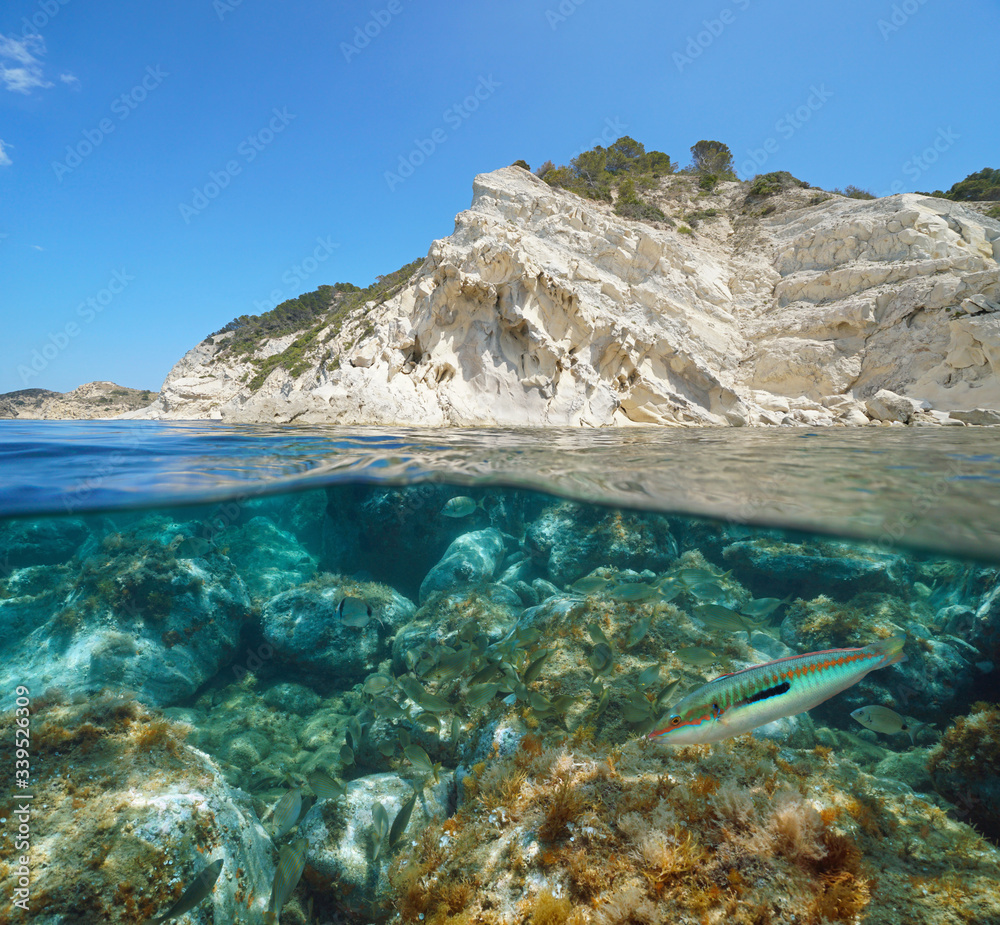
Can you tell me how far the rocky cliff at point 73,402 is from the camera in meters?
35.4

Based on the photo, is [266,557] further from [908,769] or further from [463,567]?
[908,769]

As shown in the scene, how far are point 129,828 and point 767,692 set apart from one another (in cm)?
440

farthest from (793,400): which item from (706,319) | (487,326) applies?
(487,326)

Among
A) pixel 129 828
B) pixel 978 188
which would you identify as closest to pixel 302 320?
pixel 129 828

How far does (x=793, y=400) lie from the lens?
18.2 metres

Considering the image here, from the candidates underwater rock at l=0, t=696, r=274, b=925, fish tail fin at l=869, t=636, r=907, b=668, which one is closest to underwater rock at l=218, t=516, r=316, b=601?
underwater rock at l=0, t=696, r=274, b=925

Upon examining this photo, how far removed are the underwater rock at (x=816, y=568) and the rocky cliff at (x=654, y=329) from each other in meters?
9.19

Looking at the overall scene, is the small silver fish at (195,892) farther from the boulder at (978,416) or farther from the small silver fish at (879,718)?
the boulder at (978,416)

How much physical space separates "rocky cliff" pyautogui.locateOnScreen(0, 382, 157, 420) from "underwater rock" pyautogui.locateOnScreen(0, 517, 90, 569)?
32391 mm

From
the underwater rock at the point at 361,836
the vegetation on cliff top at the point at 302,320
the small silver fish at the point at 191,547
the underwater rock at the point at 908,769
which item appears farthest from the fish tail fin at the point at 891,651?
the vegetation on cliff top at the point at 302,320

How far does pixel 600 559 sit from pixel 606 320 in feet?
41.3

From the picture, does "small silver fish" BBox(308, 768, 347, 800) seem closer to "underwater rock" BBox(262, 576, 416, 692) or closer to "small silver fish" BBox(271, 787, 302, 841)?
"small silver fish" BBox(271, 787, 302, 841)

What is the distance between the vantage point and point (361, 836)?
3.69 m

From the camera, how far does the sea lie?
266 cm
